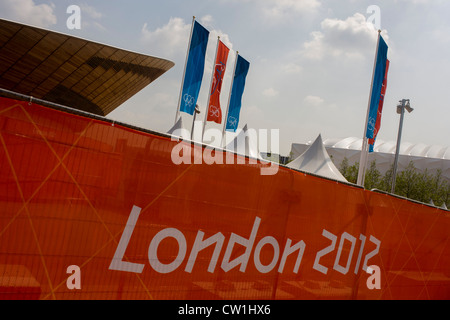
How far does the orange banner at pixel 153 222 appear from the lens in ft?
10.7

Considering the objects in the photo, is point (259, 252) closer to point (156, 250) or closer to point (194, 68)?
point (156, 250)

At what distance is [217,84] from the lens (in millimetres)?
18703

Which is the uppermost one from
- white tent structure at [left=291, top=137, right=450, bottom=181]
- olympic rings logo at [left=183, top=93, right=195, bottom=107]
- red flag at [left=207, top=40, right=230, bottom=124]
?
white tent structure at [left=291, top=137, right=450, bottom=181]

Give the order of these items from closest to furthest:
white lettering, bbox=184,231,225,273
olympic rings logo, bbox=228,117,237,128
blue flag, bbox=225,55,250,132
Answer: white lettering, bbox=184,231,225,273
blue flag, bbox=225,55,250,132
olympic rings logo, bbox=228,117,237,128

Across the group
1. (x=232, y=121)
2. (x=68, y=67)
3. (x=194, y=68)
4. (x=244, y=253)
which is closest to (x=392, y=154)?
(x=232, y=121)

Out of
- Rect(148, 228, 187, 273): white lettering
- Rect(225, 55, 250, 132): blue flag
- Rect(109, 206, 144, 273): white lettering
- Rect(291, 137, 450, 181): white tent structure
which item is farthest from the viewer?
Rect(291, 137, 450, 181): white tent structure

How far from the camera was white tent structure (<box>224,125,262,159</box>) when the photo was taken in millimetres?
17245

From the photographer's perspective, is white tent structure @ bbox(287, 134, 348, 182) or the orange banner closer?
the orange banner

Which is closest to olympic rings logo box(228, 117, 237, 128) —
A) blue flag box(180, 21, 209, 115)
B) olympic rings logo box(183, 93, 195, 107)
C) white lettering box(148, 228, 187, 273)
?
blue flag box(180, 21, 209, 115)

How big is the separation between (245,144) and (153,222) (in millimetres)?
13546

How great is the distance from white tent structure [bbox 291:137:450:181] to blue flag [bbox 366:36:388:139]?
49606 millimetres

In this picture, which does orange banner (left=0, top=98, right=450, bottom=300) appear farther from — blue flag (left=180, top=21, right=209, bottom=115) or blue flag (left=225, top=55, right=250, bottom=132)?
blue flag (left=225, top=55, right=250, bottom=132)
